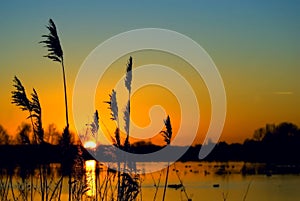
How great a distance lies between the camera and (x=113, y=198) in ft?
29.6

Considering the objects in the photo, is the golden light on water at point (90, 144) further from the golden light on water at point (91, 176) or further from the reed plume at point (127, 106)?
the reed plume at point (127, 106)

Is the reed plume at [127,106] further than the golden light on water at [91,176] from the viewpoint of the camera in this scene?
No

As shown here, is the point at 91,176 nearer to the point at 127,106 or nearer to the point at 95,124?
the point at 95,124

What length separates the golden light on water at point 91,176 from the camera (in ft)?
29.9

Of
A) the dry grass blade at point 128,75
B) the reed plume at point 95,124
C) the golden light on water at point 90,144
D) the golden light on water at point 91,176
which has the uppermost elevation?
the dry grass blade at point 128,75

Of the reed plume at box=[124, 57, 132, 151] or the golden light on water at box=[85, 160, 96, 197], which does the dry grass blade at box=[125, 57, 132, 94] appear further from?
the golden light on water at box=[85, 160, 96, 197]

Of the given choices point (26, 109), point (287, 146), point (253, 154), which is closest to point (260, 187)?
point (287, 146)

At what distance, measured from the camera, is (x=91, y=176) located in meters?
9.35

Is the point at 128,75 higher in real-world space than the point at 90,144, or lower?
higher

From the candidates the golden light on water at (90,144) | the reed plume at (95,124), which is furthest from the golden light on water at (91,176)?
the reed plume at (95,124)

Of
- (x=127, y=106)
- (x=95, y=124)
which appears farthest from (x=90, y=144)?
(x=127, y=106)

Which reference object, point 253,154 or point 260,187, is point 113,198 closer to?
point 260,187

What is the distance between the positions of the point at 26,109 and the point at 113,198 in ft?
6.74

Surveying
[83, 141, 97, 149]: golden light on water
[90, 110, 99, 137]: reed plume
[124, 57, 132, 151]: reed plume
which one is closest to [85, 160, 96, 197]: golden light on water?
[83, 141, 97, 149]: golden light on water
